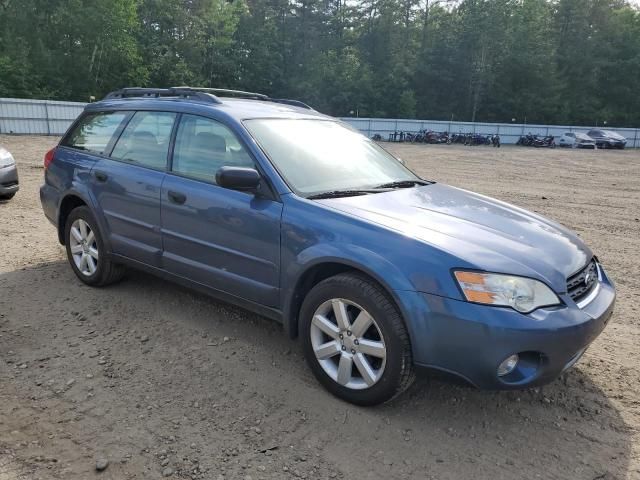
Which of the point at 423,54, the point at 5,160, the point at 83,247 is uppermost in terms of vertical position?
the point at 423,54

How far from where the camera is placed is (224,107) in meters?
3.88

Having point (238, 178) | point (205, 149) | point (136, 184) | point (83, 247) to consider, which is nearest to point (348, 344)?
point (238, 178)

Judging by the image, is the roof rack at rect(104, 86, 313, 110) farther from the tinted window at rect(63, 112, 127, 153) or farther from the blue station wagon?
the tinted window at rect(63, 112, 127, 153)

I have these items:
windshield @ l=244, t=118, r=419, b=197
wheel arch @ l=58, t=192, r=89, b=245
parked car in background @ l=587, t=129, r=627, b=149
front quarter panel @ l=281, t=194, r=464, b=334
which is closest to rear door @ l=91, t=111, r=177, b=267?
wheel arch @ l=58, t=192, r=89, b=245

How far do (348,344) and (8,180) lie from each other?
759 centimetres

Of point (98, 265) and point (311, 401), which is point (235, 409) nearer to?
point (311, 401)

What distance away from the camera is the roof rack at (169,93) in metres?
4.13

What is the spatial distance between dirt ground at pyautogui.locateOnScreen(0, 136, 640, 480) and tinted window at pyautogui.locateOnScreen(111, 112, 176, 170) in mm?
1212

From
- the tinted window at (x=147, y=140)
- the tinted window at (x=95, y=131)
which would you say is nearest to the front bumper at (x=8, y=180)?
the tinted window at (x=95, y=131)

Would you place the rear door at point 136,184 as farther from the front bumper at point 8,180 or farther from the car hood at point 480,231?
the front bumper at point 8,180

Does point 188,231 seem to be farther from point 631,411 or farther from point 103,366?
point 631,411

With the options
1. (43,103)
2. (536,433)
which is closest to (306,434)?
(536,433)

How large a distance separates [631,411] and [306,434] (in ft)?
6.39

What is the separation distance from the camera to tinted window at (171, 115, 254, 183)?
3.63 metres
